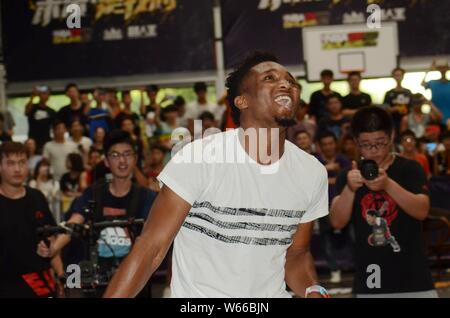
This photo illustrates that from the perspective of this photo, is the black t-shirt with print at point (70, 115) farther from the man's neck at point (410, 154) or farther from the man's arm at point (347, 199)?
the man's arm at point (347, 199)

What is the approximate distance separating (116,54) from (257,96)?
537 inches

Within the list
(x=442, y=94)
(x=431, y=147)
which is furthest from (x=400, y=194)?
(x=442, y=94)

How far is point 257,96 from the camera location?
15.2 ft

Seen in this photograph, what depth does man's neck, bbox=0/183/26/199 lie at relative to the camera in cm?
738

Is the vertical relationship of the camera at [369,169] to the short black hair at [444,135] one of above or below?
above

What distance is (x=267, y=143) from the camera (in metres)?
4.57

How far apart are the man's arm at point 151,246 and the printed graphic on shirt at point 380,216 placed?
2572 mm

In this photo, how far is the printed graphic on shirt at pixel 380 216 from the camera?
6434mm

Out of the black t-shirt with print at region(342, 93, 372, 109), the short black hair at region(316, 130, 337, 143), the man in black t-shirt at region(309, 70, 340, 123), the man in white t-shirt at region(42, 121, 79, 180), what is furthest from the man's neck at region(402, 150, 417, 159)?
the man in white t-shirt at region(42, 121, 79, 180)

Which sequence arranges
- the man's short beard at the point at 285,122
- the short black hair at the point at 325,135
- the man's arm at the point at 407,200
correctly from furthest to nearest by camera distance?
the short black hair at the point at 325,135
the man's arm at the point at 407,200
the man's short beard at the point at 285,122

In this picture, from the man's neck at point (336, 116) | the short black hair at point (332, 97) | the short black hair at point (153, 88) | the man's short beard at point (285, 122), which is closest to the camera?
the man's short beard at point (285, 122)

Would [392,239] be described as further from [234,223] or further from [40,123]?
[40,123]

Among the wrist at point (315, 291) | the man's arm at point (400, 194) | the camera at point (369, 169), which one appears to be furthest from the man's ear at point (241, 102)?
the man's arm at point (400, 194)
